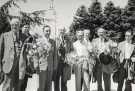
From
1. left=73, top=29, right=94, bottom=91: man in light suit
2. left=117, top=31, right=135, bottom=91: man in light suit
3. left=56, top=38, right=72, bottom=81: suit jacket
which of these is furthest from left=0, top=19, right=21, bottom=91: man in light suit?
left=117, top=31, right=135, bottom=91: man in light suit

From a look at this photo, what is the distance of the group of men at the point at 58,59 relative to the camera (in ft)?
23.3

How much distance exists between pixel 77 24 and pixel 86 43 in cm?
2449

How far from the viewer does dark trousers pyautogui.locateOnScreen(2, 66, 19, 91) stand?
698cm

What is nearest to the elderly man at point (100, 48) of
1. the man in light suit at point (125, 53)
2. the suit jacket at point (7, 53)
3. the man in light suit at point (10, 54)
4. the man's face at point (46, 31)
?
the man in light suit at point (125, 53)

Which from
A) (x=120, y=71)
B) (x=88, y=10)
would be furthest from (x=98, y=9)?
(x=120, y=71)

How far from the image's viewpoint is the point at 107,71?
7.89 metres

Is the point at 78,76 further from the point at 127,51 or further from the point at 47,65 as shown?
the point at 127,51

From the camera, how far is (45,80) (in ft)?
24.3

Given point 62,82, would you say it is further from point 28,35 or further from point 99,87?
point 28,35

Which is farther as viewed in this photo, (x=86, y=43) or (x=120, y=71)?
(x=120, y=71)

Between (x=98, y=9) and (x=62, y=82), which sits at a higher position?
(x=98, y=9)

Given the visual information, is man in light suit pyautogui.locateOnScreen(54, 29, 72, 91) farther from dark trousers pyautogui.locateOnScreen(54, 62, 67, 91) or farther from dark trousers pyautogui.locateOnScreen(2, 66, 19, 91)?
dark trousers pyautogui.locateOnScreen(2, 66, 19, 91)

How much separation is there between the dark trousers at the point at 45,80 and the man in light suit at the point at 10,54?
61 centimetres

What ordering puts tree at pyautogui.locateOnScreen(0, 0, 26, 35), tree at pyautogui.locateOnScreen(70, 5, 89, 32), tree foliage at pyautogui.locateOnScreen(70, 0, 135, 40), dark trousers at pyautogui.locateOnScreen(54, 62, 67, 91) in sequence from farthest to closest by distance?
tree at pyautogui.locateOnScreen(70, 5, 89, 32) → tree foliage at pyautogui.locateOnScreen(70, 0, 135, 40) → tree at pyautogui.locateOnScreen(0, 0, 26, 35) → dark trousers at pyautogui.locateOnScreen(54, 62, 67, 91)
